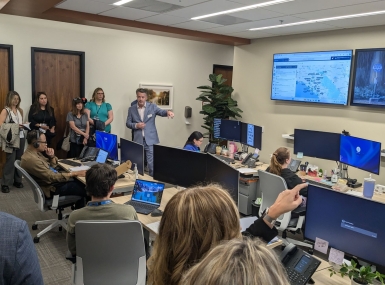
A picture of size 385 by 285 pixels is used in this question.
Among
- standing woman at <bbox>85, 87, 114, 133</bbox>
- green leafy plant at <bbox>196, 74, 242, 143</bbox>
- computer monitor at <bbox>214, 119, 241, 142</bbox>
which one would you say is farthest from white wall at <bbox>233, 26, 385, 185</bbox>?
standing woman at <bbox>85, 87, 114, 133</bbox>

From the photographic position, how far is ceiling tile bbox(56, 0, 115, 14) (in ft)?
15.0

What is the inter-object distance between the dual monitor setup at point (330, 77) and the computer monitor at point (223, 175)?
3.25m

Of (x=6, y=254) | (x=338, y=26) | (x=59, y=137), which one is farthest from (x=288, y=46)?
(x=6, y=254)

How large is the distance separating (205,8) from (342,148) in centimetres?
248

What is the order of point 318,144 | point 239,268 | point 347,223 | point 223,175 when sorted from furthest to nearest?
point 318,144, point 223,175, point 347,223, point 239,268

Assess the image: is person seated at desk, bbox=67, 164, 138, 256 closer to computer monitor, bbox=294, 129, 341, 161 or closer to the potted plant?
the potted plant

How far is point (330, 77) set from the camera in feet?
18.1

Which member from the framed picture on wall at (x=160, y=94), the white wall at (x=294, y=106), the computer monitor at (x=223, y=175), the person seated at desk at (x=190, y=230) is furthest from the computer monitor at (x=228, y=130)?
the person seated at desk at (x=190, y=230)

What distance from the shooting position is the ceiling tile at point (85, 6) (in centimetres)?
458

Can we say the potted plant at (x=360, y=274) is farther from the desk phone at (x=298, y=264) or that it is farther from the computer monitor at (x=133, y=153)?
the computer monitor at (x=133, y=153)

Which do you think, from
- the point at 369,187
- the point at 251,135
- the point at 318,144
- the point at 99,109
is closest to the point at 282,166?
the point at 369,187

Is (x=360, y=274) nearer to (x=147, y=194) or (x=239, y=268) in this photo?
(x=239, y=268)

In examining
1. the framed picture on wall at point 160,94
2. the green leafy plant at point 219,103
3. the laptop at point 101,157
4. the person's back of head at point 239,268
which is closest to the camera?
the person's back of head at point 239,268

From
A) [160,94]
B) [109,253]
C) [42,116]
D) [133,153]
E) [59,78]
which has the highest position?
[59,78]
